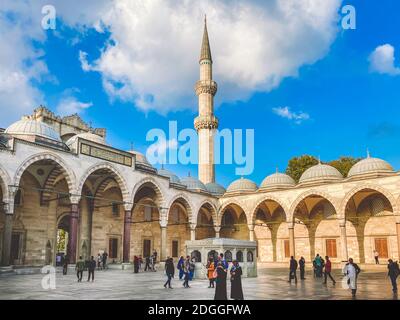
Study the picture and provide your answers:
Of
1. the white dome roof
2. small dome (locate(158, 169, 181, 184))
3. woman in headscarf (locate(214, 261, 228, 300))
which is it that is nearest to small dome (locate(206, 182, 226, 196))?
small dome (locate(158, 169, 181, 184))

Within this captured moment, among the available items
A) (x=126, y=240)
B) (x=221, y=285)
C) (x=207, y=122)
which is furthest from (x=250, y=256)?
(x=207, y=122)

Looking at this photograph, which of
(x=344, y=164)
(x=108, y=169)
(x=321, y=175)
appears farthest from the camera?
(x=344, y=164)

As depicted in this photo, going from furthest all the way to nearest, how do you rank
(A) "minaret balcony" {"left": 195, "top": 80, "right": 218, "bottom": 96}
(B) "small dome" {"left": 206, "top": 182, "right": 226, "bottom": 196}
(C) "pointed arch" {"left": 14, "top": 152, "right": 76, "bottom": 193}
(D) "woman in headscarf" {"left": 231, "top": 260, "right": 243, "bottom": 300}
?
(A) "minaret balcony" {"left": 195, "top": 80, "right": 218, "bottom": 96} → (B) "small dome" {"left": 206, "top": 182, "right": 226, "bottom": 196} → (C) "pointed arch" {"left": 14, "top": 152, "right": 76, "bottom": 193} → (D) "woman in headscarf" {"left": 231, "top": 260, "right": 243, "bottom": 300}

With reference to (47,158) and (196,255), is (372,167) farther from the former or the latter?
(47,158)

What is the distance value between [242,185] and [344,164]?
10.6m

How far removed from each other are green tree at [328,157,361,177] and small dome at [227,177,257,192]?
27.8 ft

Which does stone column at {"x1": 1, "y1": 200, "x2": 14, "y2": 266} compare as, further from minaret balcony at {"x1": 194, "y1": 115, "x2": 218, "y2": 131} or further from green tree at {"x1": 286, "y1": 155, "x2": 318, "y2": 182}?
green tree at {"x1": 286, "y1": 155, "x2": 318, "y2": 182}

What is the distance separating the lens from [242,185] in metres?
30.4

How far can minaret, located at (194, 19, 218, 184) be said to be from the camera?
33.8m

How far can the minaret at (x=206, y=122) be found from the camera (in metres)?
33.8

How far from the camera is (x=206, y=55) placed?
35906mm

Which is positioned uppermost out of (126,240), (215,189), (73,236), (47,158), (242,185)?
(242,185)
